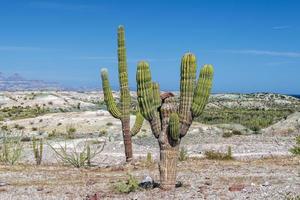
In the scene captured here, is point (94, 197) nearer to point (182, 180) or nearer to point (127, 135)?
point (182, 180)

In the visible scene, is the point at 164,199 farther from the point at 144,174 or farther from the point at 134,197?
the point at 144,174

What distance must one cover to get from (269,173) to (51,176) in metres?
6.04

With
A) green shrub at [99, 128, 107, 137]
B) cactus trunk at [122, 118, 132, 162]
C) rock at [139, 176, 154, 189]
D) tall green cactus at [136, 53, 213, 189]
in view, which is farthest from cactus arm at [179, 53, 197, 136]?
green shrub at [99, 128, 107, 137]

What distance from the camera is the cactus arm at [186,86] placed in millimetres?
11320

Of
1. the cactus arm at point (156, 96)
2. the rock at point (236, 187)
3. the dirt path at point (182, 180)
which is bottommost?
the dirt path at point (182, 180)

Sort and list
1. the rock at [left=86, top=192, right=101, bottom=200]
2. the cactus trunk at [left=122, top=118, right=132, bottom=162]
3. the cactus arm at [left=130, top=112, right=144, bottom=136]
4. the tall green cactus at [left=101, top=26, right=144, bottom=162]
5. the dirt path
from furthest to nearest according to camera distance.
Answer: the cactus arm at [left=130, top=112, right=144, bottom=136]
the cactus trunk at [left=122, top=118, right=132, bottom=162]
the tall green cactus at [left=101, top=26, right=144, bottom=162]
the dirt path
the rock at [left=86, top=192, right=101, bottom=200]

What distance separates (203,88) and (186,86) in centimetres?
36

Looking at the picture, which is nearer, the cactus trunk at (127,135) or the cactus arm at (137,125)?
the cactus trunk at (127,135)

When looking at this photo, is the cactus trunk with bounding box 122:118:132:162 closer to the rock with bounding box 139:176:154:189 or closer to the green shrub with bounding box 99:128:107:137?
the rock with bounding box 139:176:154:189

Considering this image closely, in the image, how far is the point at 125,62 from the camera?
698 inches

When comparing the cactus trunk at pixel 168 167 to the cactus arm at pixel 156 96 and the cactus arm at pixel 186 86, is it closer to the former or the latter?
the cactus arm at pixel 186 86

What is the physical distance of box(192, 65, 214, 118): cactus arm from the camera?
37.3ft

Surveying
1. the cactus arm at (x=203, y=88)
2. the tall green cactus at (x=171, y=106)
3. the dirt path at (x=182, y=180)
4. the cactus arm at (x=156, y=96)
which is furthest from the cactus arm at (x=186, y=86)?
the dirt path at (x=182, y=180)

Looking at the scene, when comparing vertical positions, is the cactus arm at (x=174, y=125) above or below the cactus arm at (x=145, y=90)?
below
